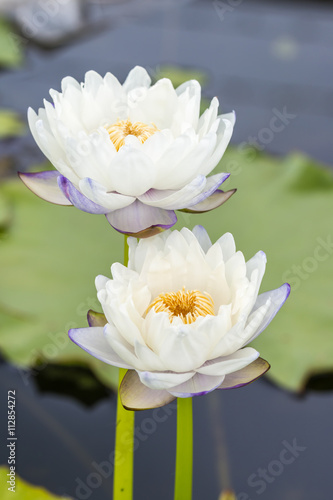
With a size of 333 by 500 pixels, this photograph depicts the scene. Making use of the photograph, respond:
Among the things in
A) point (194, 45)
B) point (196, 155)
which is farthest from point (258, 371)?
point (194, 45)

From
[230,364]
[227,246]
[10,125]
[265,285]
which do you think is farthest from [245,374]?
[10,125]

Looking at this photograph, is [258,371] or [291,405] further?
[291,405]

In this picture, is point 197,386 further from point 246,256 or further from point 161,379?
point 246,256

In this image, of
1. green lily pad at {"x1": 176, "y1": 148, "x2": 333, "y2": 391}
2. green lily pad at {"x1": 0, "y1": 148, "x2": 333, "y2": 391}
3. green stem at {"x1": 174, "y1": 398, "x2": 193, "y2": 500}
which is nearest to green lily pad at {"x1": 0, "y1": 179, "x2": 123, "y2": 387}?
green lily pad at {"x1": 0, "y1": 148, "x2": 333, "y2": 391}

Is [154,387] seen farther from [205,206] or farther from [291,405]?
[291,405]

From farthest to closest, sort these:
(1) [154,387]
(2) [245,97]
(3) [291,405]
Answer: (2) [245,97], (3) [291,405], (1) [154,387]

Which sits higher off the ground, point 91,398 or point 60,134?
point 60,134

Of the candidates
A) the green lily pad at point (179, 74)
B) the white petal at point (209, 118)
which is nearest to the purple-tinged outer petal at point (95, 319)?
the white petal at point (209, 118)

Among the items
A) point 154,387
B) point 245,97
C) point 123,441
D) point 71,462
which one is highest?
point 154,387
